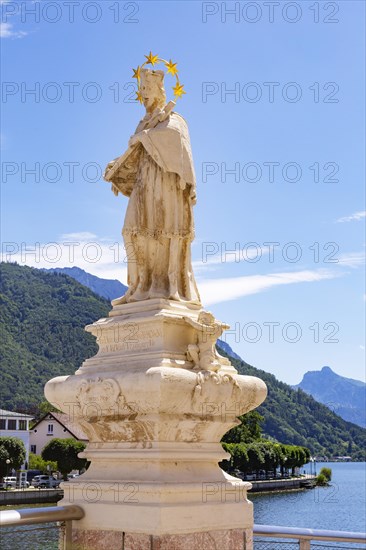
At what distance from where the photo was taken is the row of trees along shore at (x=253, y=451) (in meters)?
80.4

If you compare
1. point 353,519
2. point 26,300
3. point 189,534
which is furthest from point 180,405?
point 26,300

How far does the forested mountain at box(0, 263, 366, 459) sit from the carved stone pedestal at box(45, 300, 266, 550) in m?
119

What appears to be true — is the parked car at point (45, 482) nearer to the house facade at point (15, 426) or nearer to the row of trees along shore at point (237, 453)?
the row of trees along shore at point (237, 453)

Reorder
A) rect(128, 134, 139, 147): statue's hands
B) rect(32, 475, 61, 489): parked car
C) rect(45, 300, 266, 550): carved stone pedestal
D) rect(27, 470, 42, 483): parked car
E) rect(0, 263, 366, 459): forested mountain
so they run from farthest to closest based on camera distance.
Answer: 1. rect(0, 263, 366, 459): forested mountain
2. rect(27, 470, 42, 483): parked car
3. rect(32, 475, 61, 489): parked car
4. rect(128, 134, 139, 147): statue's hands
5. rect(45, 300, 266, 550): carved stone pedestal

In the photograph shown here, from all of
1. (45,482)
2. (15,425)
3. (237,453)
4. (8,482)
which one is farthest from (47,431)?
(237,453)

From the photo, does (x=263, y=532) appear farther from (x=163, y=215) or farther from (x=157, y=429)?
(x=163, y=215)

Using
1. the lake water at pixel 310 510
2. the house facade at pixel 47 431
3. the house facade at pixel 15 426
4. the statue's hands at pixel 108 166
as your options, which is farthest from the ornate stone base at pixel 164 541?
the house facade at pixel 15 426

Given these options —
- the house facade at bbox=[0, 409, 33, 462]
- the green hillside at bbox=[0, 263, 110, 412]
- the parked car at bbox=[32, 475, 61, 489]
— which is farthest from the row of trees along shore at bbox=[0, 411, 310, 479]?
the green hillside at bbox=[0, 263, 110, 412]

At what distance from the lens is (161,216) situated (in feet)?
25.0

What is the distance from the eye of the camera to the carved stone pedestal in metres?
6.54

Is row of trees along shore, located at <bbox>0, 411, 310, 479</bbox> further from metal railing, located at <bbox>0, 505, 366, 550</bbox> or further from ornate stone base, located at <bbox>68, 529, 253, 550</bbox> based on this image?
ornate stone base, located at <bbox>68, 529, 253, 550</bbox>

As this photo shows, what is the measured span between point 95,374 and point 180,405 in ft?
2.83

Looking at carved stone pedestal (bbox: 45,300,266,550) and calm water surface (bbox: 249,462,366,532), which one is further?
calm water surface (bbox: 249,462,366,532)

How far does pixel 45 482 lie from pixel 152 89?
60.4 metres
